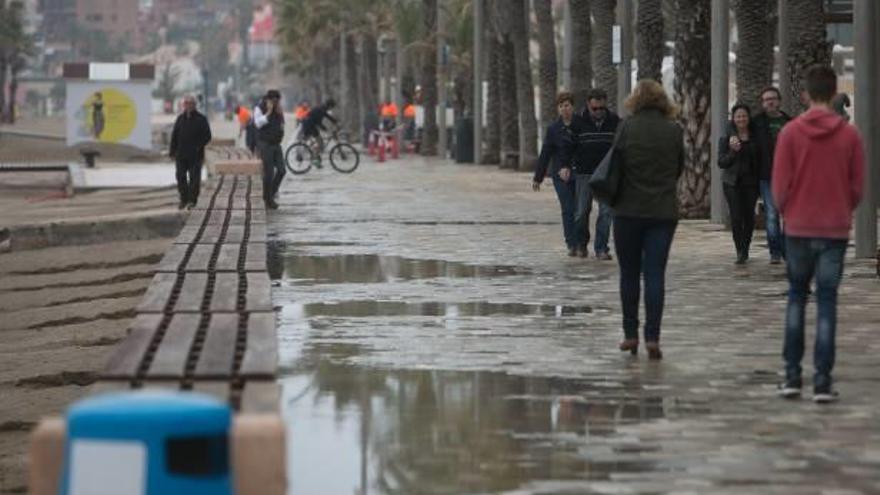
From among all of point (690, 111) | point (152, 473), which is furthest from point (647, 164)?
point (690, 111)

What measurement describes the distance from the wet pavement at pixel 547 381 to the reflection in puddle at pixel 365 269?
0.12ft

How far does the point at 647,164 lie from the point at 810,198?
219 cm

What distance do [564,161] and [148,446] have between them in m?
16.4

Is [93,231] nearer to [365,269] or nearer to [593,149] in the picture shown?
[365,269]

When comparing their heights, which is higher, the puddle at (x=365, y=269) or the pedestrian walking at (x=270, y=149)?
the pedestrian walking at (x=270, y=149)

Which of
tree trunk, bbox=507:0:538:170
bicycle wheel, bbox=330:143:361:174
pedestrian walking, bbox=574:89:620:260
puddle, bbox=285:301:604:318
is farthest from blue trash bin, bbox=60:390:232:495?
tree trunk, bbox=507:0:538:170

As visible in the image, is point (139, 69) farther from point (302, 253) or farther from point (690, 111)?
point (302, 253)

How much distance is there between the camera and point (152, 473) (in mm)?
6988

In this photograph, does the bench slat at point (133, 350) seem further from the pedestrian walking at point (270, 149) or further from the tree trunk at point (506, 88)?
the tree trunk at point (506, 88)

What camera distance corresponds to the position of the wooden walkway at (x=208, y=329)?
34.2ft

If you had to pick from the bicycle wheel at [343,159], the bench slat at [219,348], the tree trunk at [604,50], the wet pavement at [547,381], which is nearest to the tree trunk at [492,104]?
the bicycle wheel at [343,159]

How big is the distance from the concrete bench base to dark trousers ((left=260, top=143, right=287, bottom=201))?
2563cm

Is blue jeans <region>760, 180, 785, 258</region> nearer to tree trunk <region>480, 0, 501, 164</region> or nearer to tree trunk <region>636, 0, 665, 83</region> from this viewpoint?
tree trunk <region>636, 0, 665, 83</region>

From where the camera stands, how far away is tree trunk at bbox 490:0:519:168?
5400cm
